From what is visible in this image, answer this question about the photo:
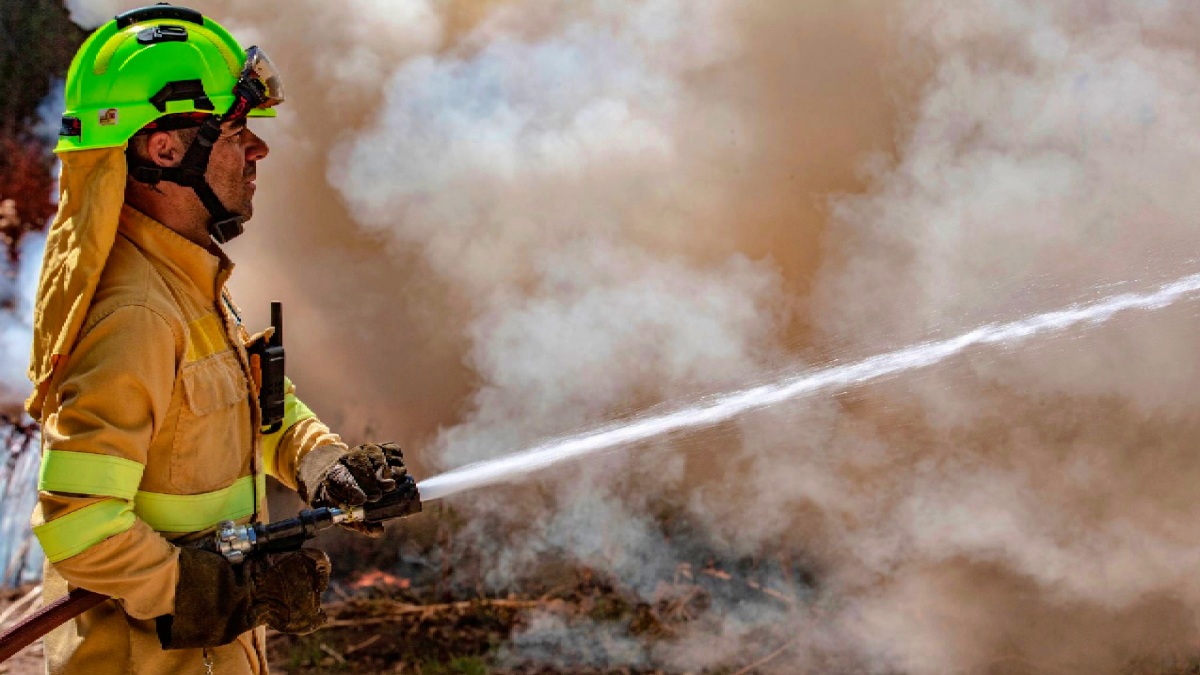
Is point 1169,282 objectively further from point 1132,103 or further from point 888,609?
point 888,609

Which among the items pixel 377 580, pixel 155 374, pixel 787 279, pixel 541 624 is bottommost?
pixel 541 624

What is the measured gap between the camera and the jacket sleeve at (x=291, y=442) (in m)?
3.26

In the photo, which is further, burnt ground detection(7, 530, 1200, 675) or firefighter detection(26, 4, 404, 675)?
burnt ground detection(7, 530, 1200, 675)

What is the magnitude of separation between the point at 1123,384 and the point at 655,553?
259 centimetres

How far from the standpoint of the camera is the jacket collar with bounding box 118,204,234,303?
268 cm

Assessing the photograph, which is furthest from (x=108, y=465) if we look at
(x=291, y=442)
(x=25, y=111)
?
(x=25, y=111)

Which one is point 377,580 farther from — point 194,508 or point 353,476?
point 194,508

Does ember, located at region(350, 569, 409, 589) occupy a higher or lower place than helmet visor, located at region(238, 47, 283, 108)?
lower

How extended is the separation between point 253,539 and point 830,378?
380 centimetres

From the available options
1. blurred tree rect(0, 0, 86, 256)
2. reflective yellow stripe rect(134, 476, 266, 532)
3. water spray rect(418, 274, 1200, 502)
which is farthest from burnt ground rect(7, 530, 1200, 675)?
reflective yellow stripe rect(134, 476, 266, 532)

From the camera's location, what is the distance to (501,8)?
6152 millimetres

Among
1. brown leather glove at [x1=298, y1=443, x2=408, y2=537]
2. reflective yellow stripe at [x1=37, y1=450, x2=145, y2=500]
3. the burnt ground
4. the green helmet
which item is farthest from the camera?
the burnt ground

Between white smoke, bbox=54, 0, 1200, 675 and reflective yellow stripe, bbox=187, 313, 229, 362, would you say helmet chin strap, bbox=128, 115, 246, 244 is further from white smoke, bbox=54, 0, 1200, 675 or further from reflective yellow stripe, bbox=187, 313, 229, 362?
white smoke, bbox=54, 0, 1200, 675

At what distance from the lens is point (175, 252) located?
273 centimetres
